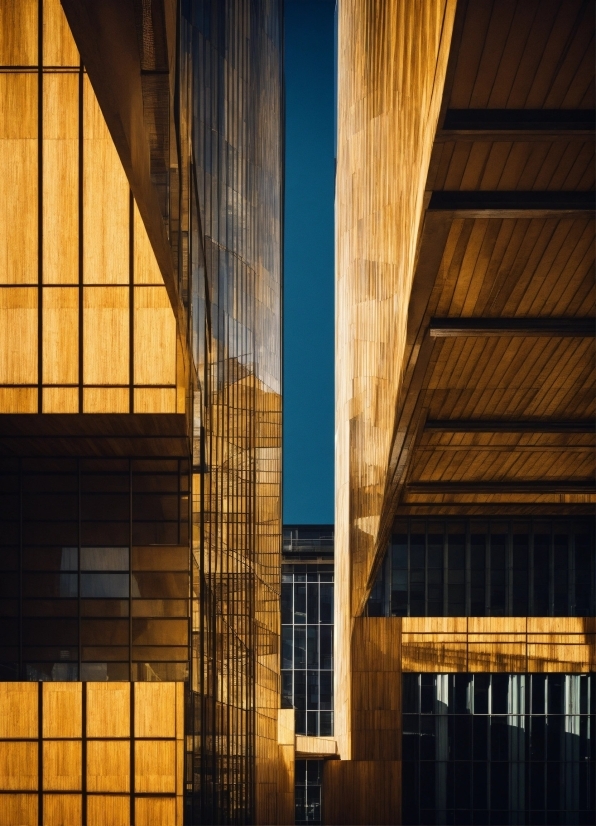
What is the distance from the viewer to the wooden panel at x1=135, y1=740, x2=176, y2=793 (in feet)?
42.3

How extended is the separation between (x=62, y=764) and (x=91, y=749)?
44 centimetres

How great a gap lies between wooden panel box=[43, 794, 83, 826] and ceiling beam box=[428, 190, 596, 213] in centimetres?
912

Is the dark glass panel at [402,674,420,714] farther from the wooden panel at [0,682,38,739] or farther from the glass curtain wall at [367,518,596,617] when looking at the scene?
the wooden panel at [0,682,38,739]

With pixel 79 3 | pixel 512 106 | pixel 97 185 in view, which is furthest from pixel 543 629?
pixel 79 3

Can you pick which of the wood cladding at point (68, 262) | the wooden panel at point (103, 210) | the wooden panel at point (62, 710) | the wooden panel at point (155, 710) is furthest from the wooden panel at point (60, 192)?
the wooden panel at point (155, 710)

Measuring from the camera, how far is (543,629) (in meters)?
29.8

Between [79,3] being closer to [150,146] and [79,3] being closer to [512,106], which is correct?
[150,146]

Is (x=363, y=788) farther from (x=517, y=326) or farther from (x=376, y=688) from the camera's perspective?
(x=517, y=326)

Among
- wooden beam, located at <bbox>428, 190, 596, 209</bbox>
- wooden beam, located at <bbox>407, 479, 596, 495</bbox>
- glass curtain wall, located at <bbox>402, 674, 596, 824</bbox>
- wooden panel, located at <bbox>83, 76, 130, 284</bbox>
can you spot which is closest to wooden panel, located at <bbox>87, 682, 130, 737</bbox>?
wooden panel, located at <bbox>83, 76, 130, 284</bbox>

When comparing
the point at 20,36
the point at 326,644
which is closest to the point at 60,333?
the point at 20,36

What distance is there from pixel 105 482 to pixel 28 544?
1.52m

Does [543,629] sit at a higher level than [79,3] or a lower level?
lower

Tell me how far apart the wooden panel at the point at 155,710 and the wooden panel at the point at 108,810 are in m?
0.91

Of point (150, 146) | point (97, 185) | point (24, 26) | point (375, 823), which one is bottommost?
point (375, 823)
